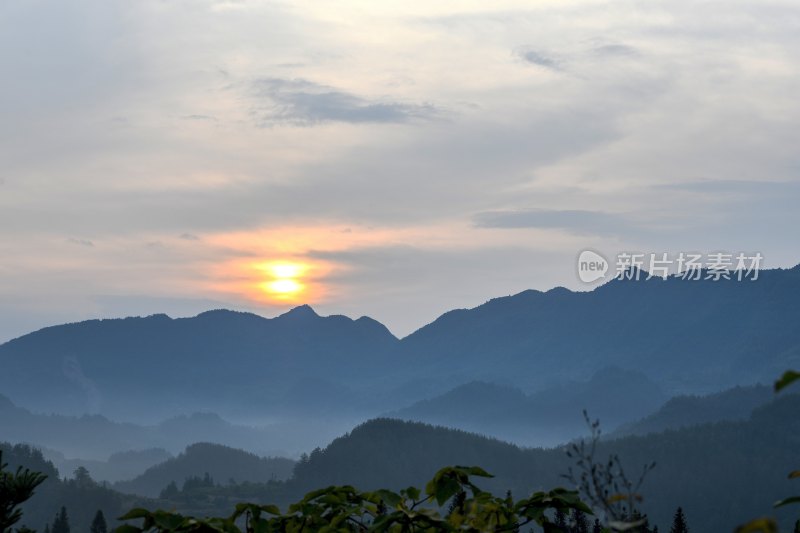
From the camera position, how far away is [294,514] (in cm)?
1702

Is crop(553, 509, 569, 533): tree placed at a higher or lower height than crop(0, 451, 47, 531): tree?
higher

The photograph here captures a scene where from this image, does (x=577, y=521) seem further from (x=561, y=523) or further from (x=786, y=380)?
(x=786, y=380)

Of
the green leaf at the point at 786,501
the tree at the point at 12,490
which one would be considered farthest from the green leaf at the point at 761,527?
the tree at the point at 12,490

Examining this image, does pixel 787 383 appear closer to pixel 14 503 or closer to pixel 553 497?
pixel 553 497

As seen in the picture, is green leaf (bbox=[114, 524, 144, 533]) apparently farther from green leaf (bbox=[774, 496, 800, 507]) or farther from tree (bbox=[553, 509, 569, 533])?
green leaf (bbox=[774, 496, 800, 507])

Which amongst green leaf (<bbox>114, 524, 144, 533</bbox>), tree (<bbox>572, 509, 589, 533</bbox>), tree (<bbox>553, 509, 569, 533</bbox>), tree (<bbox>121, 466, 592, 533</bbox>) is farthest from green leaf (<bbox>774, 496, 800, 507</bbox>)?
green leaf (<bbox>114, 524, 144, 533</bbox>)

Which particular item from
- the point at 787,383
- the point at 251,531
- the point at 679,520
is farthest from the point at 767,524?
the point at 679,520

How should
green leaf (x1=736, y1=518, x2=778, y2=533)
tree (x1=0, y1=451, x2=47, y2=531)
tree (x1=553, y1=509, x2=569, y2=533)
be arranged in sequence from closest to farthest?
A: green leaf (x1=736, y1=518, x2=778, y2=533)
tree (x1=553, y1=509, x2=569, y2=533)
tree (x1=0, y1=451, x2=47, y2=531)

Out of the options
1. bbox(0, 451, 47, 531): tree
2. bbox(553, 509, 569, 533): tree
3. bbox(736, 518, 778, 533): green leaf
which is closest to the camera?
bbox(736, 518, 778, 533): green leaf

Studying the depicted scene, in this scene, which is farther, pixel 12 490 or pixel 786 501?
pixel 12 490

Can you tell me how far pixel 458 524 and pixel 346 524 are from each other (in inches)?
87.1

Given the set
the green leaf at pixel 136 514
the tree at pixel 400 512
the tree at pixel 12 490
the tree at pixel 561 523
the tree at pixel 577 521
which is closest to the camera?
the tree at pixel 400 512

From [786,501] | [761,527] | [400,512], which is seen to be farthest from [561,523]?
[761,527]

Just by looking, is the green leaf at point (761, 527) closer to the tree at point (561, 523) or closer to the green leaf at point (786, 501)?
the green leaf at point (786, 501)
